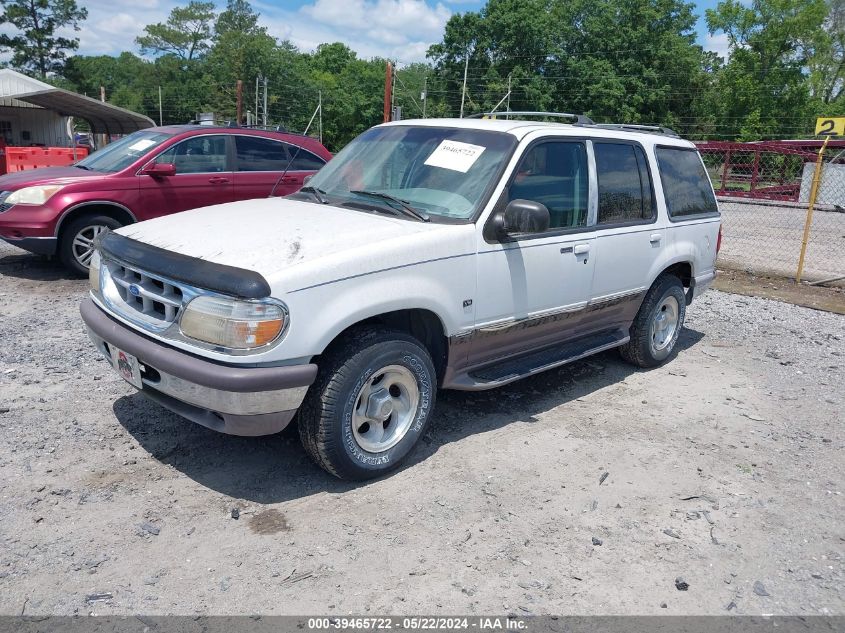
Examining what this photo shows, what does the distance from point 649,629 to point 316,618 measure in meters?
1.37

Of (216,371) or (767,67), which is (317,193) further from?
(767,67)

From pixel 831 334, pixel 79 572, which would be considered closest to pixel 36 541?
pixel 79 572

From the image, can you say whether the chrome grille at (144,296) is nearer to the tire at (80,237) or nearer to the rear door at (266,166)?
the tire at (80,237)

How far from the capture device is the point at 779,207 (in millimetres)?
25406

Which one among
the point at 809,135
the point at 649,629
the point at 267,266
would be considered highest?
the point at 809,135

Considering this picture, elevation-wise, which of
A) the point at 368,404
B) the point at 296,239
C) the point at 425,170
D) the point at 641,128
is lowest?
the point at 368,404

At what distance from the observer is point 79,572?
3.02 meters

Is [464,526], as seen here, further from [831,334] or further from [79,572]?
[831,334]

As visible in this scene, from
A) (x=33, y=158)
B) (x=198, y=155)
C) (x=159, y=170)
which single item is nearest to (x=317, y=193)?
(x=159, y=170)

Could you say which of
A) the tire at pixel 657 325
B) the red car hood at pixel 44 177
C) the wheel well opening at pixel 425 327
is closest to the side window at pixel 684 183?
the tire at pixel 657 325

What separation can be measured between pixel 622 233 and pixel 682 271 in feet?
4.53

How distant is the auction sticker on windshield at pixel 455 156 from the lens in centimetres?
443

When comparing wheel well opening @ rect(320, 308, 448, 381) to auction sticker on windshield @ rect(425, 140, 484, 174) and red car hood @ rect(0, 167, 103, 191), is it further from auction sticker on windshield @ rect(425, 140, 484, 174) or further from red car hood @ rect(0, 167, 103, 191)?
red car hood @ rect(0, 167, 103, 191)

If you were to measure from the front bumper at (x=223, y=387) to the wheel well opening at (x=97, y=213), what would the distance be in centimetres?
489
